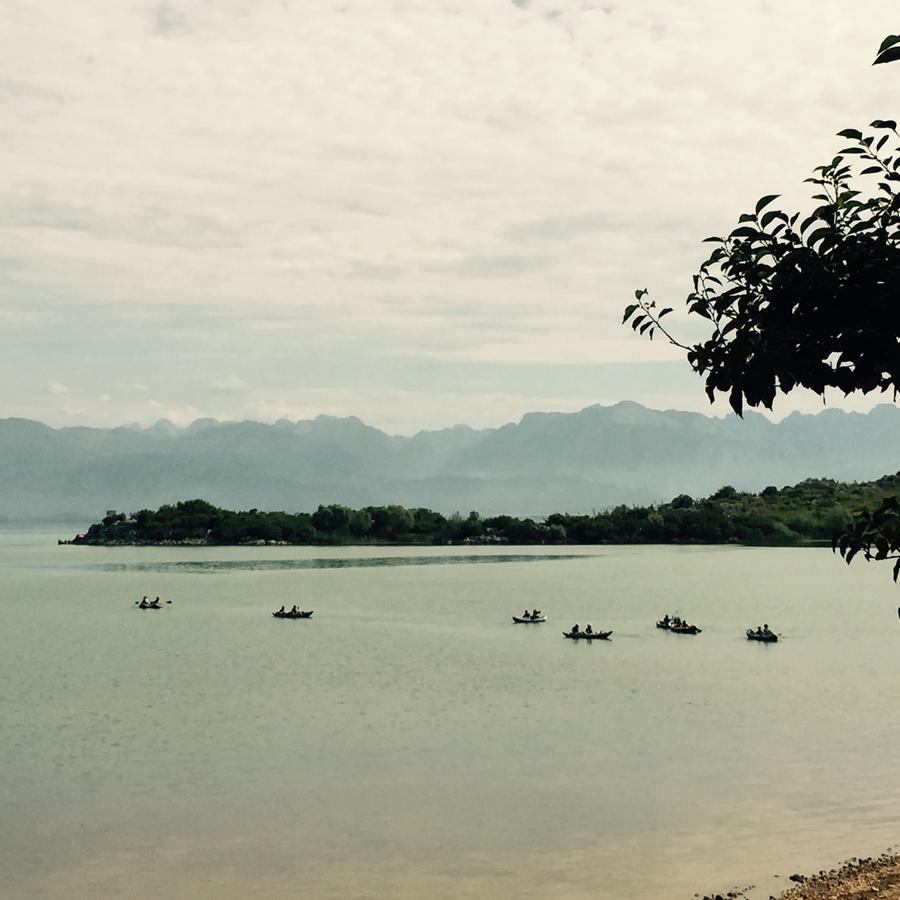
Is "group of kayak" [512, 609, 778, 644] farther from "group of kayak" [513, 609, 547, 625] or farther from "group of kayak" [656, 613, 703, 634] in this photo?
"group of kayak" [513, 609, 547, 625]

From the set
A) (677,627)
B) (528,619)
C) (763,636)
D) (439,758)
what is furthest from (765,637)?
(439,758)

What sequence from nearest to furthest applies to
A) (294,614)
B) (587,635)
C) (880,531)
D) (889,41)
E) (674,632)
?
(889,41)
(880,531)
(587,635)
(674,632)
(294,614)

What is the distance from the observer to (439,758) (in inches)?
1727

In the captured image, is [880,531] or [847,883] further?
[847,883]

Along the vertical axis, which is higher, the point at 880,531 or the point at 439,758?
the point at 880,531

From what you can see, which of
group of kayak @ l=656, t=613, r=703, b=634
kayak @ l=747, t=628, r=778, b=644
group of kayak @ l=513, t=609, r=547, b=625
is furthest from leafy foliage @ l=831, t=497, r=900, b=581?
group of kayak @ l=513, t=609, r=547, b=625

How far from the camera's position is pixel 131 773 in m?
42.1

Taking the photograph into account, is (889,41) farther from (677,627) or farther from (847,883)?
(677,627)

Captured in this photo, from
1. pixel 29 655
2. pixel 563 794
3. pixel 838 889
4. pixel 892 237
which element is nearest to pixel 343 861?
pixel 563 794

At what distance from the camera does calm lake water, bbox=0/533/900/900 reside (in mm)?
30047

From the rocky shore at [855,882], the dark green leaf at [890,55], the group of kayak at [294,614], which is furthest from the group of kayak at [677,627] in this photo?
the dark green leaf at [890,55]

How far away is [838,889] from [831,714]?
29.5 metres

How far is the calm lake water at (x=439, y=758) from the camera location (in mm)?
30047

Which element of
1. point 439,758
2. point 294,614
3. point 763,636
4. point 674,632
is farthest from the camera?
point 294,614
